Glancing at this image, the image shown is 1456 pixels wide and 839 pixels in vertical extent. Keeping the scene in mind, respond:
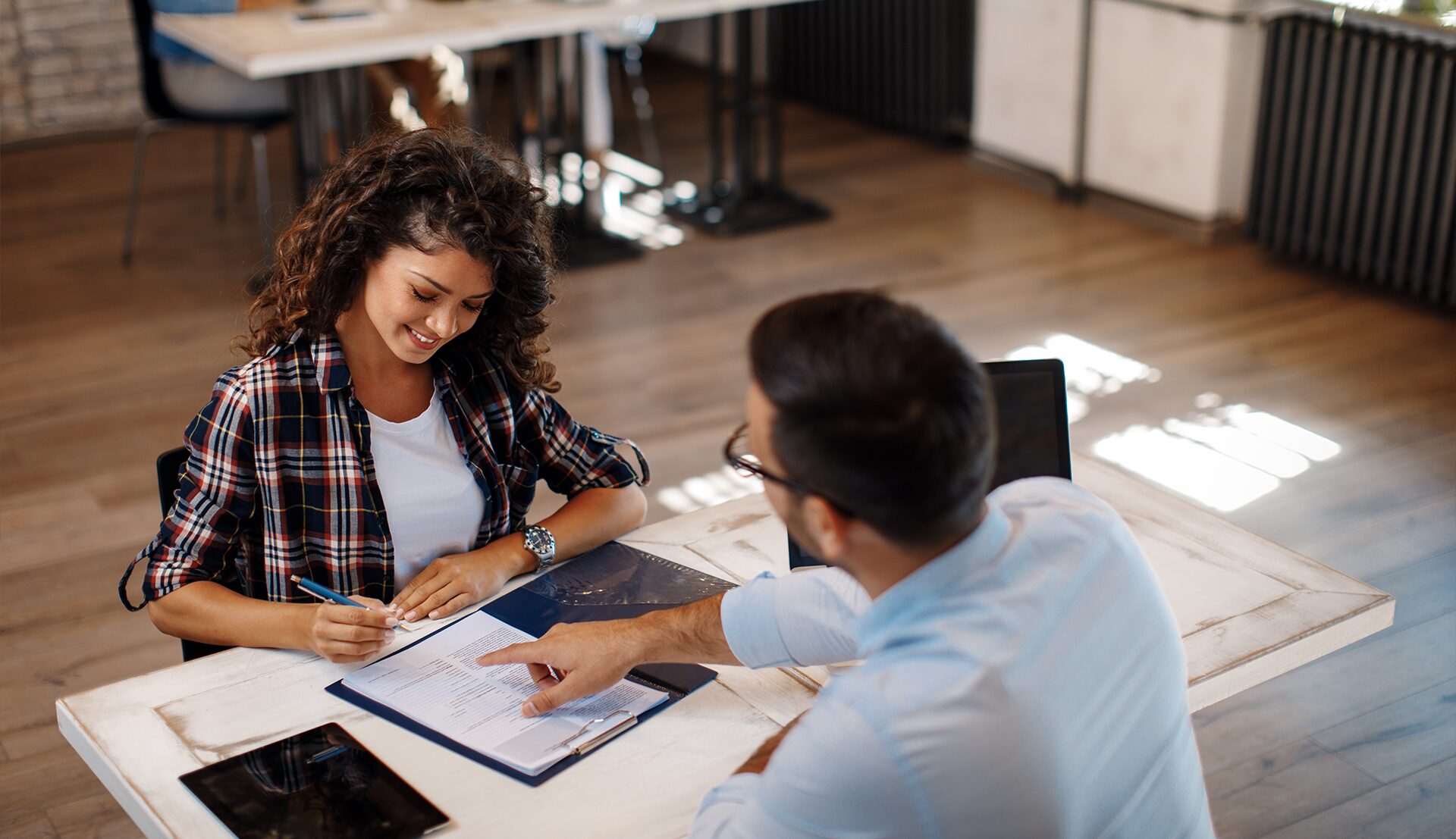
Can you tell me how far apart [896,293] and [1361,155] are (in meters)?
1.46

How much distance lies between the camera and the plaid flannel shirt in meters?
1.67

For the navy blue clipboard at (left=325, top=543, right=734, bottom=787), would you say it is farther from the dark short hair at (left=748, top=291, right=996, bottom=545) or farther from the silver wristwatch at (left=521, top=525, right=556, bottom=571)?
the dark short hair at (left=748, top=291, right=996, bottom=545)

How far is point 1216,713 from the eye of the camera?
8.54ft

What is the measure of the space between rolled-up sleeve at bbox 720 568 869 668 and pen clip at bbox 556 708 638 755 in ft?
0.42

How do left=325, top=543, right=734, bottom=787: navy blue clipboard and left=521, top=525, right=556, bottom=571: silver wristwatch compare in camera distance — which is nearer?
left=325, top=543, right=734, bottom=787: navy blue clipboard

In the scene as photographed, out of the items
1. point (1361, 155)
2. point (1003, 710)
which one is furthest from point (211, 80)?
point (1003, 710)

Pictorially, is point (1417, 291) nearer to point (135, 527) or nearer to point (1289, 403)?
point (1289, 403)

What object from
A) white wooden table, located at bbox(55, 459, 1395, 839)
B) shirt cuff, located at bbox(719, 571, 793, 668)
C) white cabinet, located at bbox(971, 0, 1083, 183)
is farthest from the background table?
shirt cuff, located at bbox(719, 571, 793, 668)

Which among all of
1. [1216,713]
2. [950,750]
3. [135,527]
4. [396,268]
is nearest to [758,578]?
[950,750]

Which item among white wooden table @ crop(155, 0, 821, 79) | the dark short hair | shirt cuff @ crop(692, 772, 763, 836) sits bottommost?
shirt cuff @ crop(692, 772, 763, 836)

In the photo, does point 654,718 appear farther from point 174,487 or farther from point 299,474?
point 174,487

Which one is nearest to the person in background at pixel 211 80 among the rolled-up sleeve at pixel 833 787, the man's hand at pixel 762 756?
the man's hand at pixel 762 756

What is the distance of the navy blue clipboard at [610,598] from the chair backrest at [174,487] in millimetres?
321

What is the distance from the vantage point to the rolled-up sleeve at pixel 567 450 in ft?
6.20
